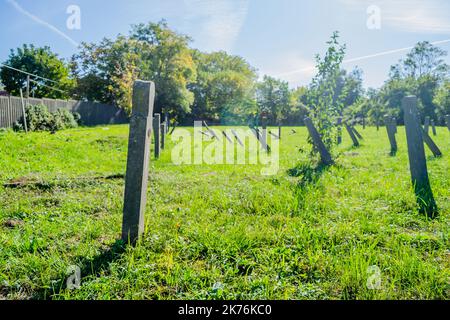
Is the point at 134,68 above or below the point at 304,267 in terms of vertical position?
above

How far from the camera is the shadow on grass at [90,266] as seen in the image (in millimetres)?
2324

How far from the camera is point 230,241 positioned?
3139 mm

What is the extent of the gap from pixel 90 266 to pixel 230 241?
1359 millimetres

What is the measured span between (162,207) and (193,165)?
434cm

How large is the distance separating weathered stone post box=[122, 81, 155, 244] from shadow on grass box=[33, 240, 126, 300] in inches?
6.4

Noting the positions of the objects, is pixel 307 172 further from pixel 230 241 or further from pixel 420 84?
pixel 420 84

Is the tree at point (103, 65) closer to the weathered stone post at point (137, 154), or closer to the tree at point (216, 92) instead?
the tree at point (216, 92)

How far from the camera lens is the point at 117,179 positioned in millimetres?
6559

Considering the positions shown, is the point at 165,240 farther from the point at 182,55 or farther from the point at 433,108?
the point at 433,108

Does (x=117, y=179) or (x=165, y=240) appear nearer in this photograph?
(x=165, y=240)

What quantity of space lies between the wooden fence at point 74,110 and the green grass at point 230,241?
1647cm

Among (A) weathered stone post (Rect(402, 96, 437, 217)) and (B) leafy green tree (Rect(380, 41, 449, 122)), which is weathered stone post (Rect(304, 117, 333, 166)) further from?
(B) leafy green tree (Rect(380, 41, 449, 122))

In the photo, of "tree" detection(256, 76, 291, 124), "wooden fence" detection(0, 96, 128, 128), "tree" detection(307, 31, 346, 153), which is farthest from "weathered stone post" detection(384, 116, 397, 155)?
"wooden fence" detection(0, 96, 128, 128)

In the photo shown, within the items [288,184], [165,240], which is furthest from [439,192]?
[165,240]
